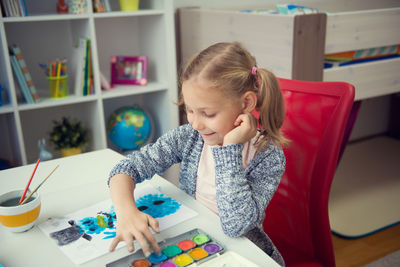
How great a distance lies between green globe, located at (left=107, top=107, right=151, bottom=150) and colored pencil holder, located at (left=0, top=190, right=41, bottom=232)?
140 centimetres

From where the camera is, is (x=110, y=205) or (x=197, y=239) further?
(x=110, y=205)

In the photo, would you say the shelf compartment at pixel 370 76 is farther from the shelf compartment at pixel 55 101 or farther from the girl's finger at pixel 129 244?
the girl's finger at pixel 129 244

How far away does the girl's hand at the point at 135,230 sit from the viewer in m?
0.70

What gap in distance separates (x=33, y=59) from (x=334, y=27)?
5.17 feet

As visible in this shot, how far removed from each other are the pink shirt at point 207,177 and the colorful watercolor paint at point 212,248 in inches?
11.6

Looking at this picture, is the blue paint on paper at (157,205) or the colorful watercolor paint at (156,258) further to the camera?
the blue paint on paper at (157,205)

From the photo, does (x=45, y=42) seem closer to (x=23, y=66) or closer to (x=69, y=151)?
(x=23, y=66)

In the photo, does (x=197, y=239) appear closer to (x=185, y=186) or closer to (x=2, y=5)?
(x=185, y=186)

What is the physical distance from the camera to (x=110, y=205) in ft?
2.92

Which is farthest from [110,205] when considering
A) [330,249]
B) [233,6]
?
[233,6]

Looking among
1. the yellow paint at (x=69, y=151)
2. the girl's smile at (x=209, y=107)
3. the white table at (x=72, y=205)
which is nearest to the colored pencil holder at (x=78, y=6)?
the yellow paint at (x=69, y=151)

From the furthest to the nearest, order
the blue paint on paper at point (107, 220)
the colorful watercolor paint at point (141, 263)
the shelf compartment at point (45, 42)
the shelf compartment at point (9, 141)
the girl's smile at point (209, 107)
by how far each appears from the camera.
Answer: the shelf compartment at point (45, 42), the shelf compartment at point (9, 141), the girl's smile at point (209, 107), the blue paint on paper at point (107, 220), the colorful watercolor paint at point (141, 263)

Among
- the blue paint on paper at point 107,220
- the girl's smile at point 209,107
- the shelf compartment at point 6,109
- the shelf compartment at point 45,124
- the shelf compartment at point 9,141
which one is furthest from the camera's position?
the shelf compartment at point 45,124

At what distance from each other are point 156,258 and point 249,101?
428mm
